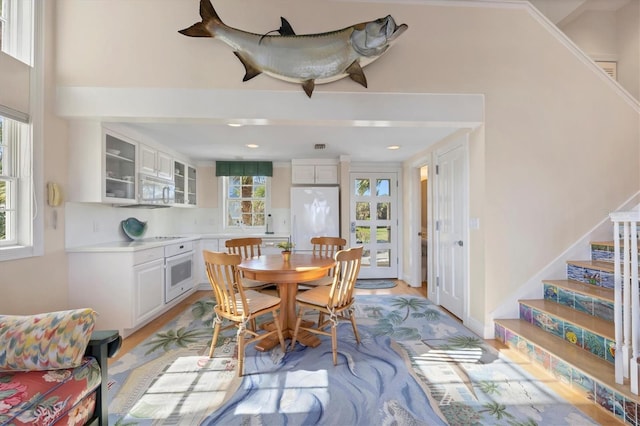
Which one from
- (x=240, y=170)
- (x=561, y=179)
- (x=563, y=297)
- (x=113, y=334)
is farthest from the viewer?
(x=240, y=170)

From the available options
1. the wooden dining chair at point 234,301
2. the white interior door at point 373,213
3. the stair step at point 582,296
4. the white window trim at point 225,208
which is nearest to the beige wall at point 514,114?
the stair step at point 582,296

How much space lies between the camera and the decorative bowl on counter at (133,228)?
336 centimetres

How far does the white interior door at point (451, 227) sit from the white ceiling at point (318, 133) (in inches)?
14.3

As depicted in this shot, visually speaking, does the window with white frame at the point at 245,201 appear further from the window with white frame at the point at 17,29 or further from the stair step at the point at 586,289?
the stair step at the point at 586,289

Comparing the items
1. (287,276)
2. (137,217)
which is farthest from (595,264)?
(137,217)

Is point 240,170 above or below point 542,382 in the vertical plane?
above

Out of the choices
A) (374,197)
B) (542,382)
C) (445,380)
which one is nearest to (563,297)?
(542,382)

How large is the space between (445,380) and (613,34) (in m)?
4.86

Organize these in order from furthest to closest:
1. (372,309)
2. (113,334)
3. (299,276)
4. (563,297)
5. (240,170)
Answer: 1. (240,170)
2. (372,309)
3. (563,297)
4. (299,276)
5. (113,334)

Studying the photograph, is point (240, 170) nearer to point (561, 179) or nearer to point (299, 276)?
point (299, 276)

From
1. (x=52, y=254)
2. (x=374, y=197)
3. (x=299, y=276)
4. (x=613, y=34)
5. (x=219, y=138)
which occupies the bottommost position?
(x=299, y=276)

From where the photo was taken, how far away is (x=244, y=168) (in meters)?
4.82

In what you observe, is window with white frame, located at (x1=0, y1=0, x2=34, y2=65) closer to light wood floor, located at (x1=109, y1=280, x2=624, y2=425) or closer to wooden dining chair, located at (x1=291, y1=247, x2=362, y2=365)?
light wood floor, located at (x1=109, y1=280, x2=624, y2=425)

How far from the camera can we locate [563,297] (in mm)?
2457
